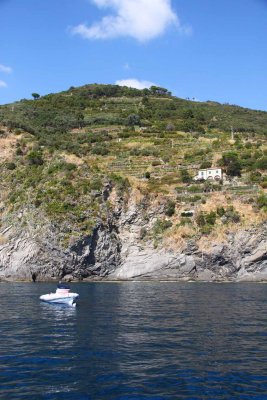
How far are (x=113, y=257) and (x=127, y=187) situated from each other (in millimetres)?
15274

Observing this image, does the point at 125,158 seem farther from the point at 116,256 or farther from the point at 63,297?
the point at 63,297

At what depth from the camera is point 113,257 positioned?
73.1 m

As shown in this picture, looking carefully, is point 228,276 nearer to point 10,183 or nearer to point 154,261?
point 154,261

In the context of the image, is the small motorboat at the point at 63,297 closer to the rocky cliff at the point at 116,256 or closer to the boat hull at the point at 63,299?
the boat hull at the point at 63,299

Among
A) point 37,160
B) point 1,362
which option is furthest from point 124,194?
point 1,362

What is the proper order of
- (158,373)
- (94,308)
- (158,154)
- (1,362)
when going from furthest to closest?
1. (158,154)
2. (94,308)
3. (1,362)
4. (158,373)

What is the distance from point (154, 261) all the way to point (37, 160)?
36094mm

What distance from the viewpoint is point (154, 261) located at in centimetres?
7044

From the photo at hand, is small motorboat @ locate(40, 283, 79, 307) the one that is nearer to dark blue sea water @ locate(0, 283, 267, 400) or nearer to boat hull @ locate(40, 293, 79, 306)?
boat hull @ locate(40, 293, 79, 306)

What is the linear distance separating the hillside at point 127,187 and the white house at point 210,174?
1.51m

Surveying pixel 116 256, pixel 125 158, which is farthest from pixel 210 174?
pixel 116 256

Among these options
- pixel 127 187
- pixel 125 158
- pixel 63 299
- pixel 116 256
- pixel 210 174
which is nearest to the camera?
pixel 63 299

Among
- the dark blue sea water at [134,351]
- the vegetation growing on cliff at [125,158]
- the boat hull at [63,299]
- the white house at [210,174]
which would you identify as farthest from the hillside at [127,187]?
the dark blue sea water at [134,351]

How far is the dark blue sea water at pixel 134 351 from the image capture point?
16234 mm
